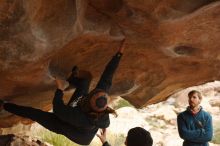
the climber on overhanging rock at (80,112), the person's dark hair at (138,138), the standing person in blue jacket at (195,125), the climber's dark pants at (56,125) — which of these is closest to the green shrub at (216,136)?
the standing person in blue jacket at (195,125)

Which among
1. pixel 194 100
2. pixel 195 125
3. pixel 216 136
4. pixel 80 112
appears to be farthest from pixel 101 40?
pixel 216 136

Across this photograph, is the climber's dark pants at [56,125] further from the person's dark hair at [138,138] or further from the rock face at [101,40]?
the person's dark hair at [138,138]

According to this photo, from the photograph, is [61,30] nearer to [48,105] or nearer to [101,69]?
[101,69]

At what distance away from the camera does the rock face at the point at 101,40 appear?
4.24 metres

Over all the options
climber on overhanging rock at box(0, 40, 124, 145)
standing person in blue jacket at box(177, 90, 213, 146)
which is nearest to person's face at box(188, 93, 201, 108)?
standing person in blue jacket at box(177, 90, 213, 146)

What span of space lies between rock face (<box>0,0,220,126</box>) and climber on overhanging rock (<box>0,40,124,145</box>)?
0.38 m

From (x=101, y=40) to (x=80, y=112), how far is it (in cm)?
126

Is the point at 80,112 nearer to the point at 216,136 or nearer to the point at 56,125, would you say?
the point at 56,125

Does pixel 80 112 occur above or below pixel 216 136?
below

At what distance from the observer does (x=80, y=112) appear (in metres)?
4.43

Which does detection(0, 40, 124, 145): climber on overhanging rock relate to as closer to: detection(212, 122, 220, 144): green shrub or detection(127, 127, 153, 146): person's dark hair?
detection(127, 127, 153, 146): person's dark hair

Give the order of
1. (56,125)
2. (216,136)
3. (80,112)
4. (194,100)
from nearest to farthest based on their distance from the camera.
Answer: (80,112) → (56,125) → (194,100) → (216,136)

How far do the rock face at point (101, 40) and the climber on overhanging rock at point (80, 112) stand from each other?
0.38 meters

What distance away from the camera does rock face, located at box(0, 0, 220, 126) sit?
4.24 metres
